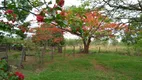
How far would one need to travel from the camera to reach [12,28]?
10.5 feet

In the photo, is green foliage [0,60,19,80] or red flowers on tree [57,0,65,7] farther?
green foliage [0,60,19,80]

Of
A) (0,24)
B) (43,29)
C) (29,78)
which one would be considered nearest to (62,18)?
(0,24)

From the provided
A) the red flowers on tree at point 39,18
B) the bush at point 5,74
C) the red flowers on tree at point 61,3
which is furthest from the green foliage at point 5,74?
the red flowers on tree at point 61,3

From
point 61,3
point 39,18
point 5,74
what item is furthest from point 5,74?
point 61,3

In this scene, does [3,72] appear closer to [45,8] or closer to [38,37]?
[45,8]

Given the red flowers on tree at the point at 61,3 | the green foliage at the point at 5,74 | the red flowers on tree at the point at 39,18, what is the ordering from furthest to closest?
the green foliage at the point at 5,74 → the red flowers on tree at the point at 39,18 → the red flowers on tree at the point at 61,3

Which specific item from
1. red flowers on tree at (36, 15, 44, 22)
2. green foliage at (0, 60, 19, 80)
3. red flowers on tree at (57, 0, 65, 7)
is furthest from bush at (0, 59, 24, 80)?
red flowers on tree at (57, 0, 65, 7)

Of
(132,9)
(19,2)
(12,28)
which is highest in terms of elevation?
(132,9)

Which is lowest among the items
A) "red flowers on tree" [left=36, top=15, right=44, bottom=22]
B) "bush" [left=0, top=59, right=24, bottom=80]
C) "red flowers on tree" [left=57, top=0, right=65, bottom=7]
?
"bush" [left=0, top=59, right=24, bottom=80]

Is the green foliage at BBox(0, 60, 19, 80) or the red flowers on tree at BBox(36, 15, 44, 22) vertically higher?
the red flowers on tree at BBox(36, 15, 44, 22)

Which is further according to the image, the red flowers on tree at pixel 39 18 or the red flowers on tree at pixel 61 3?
the red flowers on tree at pixel 39 18

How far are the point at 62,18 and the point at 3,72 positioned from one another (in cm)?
100

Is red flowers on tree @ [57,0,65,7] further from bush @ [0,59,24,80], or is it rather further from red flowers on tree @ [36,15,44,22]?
bush @ [0,59,24,80]

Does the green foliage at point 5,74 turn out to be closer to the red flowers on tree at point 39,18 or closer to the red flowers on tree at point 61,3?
the red flowers on tree at point 39,18
